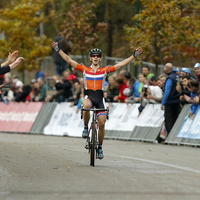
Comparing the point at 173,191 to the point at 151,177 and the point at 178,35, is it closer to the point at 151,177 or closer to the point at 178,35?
the point at 151,177

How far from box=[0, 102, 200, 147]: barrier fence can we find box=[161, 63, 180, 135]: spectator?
0.28 m

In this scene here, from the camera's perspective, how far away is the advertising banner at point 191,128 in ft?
54.2

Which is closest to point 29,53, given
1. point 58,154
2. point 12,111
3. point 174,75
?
point 12,111

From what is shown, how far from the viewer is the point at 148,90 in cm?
1875

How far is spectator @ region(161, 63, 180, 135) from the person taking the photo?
17.7 metres

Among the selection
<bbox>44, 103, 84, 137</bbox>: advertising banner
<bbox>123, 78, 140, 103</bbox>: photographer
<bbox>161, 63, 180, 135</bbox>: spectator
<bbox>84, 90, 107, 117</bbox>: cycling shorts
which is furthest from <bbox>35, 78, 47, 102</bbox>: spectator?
<bbox>84, 90, 107, 117</bbox>: cycling shorts

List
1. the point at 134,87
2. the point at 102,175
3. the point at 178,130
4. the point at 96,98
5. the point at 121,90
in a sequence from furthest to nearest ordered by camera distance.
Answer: the point at 121,90, the point at 134,87, the point at 178,130, the point at 96,98, the point at 102,175

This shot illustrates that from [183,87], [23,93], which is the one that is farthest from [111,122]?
[23,93]

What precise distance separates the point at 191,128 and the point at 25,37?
2376cm

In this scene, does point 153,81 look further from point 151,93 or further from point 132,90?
point 132,90

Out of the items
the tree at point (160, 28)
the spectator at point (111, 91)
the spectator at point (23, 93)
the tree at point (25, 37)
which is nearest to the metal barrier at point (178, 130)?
the spectator at point (111, 91)

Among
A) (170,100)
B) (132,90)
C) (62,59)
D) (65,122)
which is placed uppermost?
(170,100)

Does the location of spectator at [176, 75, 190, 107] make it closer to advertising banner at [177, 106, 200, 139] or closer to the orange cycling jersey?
advertising banner at [177, 106, 200, 139]

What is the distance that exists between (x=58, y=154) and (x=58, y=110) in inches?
386
